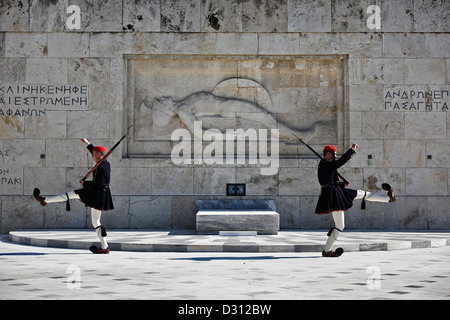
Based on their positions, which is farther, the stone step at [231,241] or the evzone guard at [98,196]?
the stone step at [231,241]

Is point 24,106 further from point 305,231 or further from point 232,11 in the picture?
point 305,231

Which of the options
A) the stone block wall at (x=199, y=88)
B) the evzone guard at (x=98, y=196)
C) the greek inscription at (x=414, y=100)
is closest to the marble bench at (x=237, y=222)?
the stone block wall at (x=199, y=88)

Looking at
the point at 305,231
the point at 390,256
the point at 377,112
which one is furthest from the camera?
the point at 377,112

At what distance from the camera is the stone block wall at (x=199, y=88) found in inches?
589

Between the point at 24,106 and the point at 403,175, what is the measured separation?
888 cm

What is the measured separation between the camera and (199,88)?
15.4 metres

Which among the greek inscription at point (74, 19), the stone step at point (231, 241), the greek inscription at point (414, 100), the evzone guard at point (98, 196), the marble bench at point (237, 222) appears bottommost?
the stone step at point (231, 241)

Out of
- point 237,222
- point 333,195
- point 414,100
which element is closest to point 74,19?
point 237,222

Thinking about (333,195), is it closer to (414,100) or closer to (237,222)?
(237,222)

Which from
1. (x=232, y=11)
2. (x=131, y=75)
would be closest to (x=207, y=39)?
(x=232, y=11)

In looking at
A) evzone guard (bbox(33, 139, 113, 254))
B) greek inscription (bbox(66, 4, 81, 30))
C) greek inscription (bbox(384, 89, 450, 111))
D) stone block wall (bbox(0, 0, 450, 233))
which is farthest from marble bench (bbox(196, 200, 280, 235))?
greek inscription (bbox(66, 4, 81, 30))

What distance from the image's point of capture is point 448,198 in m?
15.0

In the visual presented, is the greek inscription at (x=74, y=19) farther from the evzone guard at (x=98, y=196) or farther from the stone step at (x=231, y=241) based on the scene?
the evzone guard at (x=98, y=196)

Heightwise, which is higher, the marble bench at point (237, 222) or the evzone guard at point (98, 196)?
the evzone guard at point (98, 196)
